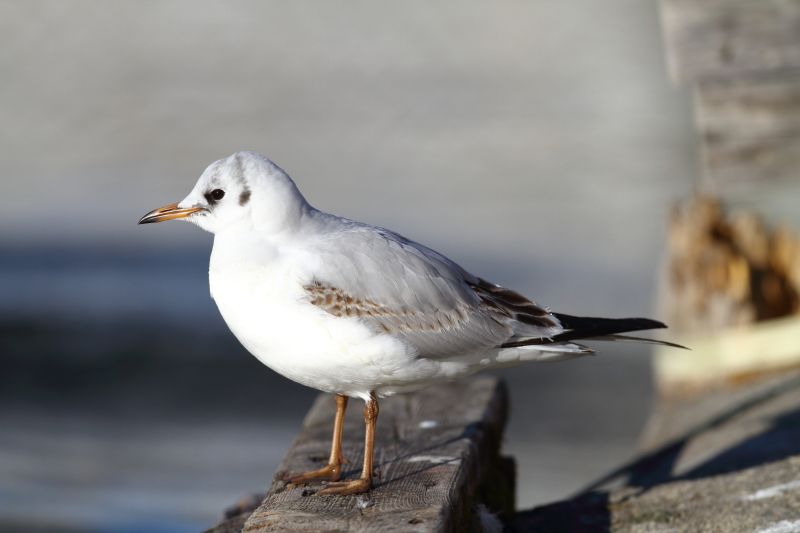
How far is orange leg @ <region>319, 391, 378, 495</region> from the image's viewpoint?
3.22m

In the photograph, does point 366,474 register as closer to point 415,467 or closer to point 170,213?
point 415,467

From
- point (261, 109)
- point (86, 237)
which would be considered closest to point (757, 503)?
point (86, 237)

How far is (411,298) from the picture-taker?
3410 mm

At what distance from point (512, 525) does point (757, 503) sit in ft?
2.44

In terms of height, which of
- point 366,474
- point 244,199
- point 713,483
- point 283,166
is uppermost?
point 283,166

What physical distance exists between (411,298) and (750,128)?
3.37 meters

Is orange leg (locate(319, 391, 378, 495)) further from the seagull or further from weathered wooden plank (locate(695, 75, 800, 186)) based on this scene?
weathered wooden plank (locate(695, 75, 800, 186))

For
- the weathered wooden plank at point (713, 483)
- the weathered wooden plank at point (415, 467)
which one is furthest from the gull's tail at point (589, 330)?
the weathered wooden plank at point (713, 483)

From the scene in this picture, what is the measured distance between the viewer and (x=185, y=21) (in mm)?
15039

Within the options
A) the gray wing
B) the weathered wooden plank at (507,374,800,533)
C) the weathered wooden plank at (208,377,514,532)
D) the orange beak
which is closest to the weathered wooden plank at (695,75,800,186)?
the weathered wooden plank at (507,374,800,533)

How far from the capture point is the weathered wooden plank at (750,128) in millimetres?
6152

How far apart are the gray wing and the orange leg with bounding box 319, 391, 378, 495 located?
218 mm

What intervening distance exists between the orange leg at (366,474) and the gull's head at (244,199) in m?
0.55

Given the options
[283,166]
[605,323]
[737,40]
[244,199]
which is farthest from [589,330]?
[283,166]
